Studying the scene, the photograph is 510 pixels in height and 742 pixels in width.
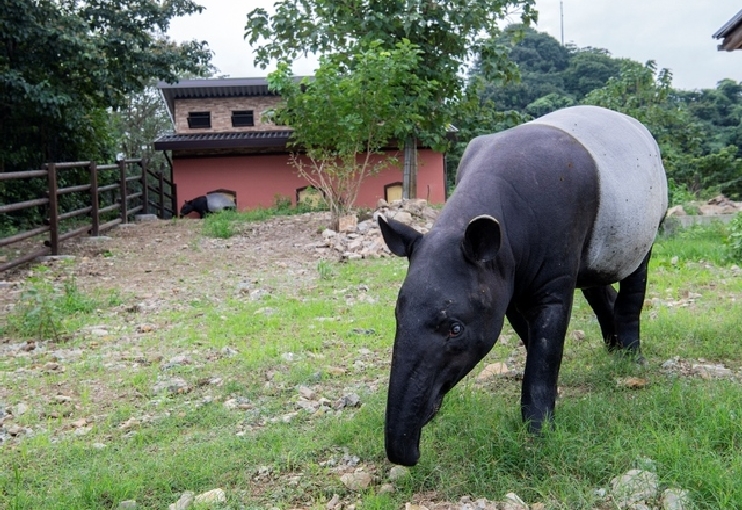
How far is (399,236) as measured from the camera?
133 inches

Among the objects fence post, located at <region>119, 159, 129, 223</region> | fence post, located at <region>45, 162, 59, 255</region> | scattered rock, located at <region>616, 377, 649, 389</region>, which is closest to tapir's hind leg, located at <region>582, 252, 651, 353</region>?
scattered rock, located at <region>616, 377, 649, 389</region>

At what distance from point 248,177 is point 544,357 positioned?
19.0 m

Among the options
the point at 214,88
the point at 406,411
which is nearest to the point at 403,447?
the point at 406,411

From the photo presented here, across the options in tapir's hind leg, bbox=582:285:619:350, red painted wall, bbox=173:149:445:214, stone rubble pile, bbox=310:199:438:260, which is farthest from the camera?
red painted wall, bbox=173:149:445:214

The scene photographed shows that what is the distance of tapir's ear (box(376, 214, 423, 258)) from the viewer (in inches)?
132

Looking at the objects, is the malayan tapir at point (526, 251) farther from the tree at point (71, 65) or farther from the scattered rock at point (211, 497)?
the tree at point (71, 65)

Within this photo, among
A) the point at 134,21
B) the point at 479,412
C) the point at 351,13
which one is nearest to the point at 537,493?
the point at 479,412

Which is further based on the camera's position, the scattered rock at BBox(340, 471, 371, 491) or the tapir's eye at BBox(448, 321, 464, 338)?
the scattered rock at BBox(340, 471, 371, 491)

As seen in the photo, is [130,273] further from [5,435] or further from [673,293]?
[673,293]

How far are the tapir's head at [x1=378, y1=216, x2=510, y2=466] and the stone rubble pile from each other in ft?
23.9

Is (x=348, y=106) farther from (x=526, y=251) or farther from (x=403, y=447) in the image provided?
(x=403, y=447)

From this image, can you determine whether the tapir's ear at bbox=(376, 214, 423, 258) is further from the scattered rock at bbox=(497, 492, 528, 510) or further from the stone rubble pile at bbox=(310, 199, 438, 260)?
the stone rubble pile at bbox=(310, 199, 438, 260)

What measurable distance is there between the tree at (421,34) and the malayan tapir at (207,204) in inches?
214

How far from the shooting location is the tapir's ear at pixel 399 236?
3.37 metres
